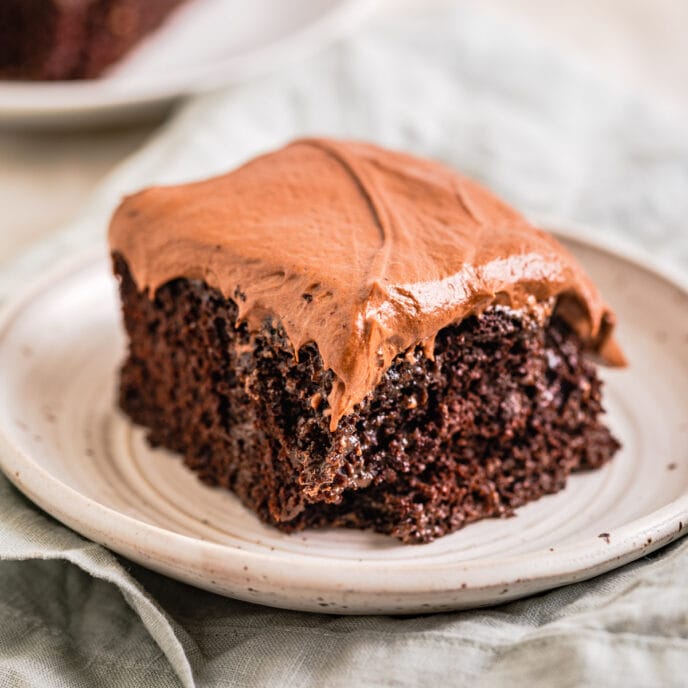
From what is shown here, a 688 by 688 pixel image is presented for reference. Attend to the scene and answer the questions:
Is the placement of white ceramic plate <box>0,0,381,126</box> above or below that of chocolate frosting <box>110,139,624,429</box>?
below

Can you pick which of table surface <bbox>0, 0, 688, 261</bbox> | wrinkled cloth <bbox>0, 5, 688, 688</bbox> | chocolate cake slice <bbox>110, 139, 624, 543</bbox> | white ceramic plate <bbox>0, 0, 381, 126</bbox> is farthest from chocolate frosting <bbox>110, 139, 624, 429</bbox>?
white ceramic plate <bbox>0, 0, 381, 126</bbox>

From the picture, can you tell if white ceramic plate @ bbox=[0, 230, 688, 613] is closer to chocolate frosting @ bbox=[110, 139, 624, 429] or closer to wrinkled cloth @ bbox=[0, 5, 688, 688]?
wrinkled cloth @ bbox=[0, 5, 688, 688]

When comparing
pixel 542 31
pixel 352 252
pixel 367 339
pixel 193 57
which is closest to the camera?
pixel 367 339

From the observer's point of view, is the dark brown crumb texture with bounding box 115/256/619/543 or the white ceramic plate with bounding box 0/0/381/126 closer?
the dark brown crumb texture with bounding box 115/256/619/543

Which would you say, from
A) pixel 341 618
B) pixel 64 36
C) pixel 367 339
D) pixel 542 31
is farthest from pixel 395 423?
pixel 542 31

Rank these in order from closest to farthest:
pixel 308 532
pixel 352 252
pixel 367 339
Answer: pixel 367 339 → pixel 352 252 → pixel 308 532

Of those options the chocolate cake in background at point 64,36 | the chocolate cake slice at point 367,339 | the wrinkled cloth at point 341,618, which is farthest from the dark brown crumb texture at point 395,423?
the chocolate cake in background at point 64,36

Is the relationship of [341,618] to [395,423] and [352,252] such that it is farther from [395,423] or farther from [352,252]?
[352,252]
